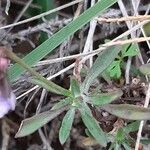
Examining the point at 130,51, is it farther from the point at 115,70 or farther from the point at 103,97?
the point at 103,97

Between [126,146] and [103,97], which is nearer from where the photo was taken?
[103,97]

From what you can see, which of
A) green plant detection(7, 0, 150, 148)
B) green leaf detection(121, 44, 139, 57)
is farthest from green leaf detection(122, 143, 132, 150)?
green leaf detection(121, 44, 139, 57)

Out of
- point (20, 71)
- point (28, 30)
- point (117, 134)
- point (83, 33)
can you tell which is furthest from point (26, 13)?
point (117, 134)

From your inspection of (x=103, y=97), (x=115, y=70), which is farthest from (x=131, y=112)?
(x=115, y=70)

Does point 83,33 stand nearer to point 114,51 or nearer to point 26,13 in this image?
point 26,13

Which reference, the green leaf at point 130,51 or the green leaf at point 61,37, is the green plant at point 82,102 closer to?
the green leaf at point 61,37

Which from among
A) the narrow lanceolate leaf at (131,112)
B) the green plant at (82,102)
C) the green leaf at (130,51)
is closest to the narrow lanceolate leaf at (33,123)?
the green plant at (82,102)
